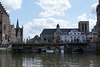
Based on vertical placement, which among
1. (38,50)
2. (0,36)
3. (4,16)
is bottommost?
(38,50)

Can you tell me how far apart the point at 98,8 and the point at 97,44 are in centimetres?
1712

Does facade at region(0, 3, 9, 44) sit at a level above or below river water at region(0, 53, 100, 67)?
above

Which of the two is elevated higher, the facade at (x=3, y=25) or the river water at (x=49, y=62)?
the facade at (x=3, y=25)

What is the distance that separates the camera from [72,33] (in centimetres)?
19762

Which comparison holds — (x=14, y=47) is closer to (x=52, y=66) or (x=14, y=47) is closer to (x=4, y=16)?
(x=4, y=16)

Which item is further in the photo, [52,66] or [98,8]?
[98,8]

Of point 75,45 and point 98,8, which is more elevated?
point 98,8

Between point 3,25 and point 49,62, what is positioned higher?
point 3,25

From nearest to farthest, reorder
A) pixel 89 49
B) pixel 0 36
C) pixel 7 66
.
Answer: pixel 7 66 → pixel 0 36 → pixel 89 49

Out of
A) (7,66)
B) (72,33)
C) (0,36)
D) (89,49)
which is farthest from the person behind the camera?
(72,33)

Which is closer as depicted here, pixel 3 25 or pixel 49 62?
pixel 49 62

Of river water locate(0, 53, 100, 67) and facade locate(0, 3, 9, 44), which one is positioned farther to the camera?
facade locate(0, 3, 9, 44)

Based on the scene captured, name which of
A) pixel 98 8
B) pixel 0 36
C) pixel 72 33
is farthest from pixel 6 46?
pixel 72 33

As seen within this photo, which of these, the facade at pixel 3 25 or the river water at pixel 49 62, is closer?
the river water at pixel 49 62
